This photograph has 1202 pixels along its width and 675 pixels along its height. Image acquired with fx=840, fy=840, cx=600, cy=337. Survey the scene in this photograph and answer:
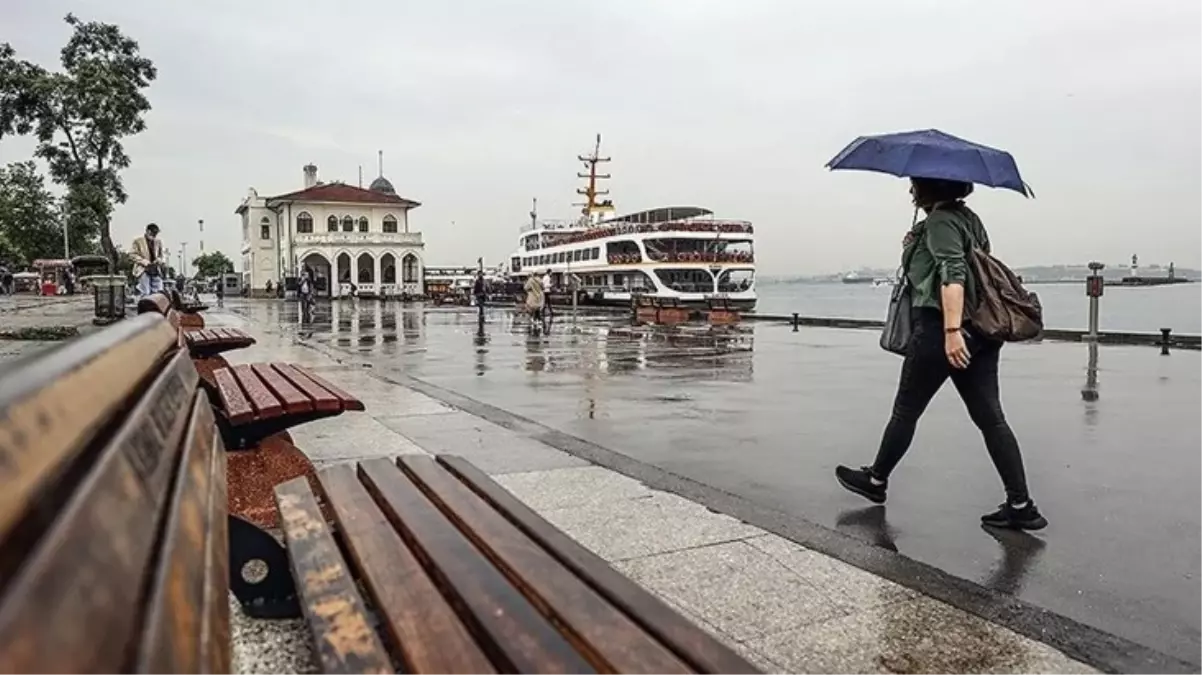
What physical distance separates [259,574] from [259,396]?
178 cm

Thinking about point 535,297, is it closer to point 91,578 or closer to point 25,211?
point 91,578

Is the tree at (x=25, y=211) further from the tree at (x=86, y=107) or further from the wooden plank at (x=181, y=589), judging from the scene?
the wooden plank at (x=181, y=589)

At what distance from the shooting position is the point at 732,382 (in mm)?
10508

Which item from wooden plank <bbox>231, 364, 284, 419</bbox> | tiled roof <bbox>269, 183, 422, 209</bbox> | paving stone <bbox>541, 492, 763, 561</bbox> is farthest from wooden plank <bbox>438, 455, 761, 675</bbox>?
tiled roof <bbox>269, 183, 422, 209</bbox>

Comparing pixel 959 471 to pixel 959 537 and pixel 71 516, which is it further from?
pixel 71 516

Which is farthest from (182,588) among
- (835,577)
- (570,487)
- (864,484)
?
(864,484)

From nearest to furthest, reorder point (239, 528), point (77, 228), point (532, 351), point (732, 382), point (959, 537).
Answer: point (239, 528) < point (959, 537) < point (732, 382) < point (532, 351) < point (77, 228)

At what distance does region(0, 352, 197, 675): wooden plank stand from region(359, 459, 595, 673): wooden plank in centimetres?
65

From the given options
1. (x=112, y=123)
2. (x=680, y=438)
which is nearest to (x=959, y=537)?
(x=680, y=438)

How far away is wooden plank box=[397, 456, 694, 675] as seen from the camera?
1.48 m

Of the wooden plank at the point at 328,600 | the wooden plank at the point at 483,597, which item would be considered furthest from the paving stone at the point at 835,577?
the wooden plank at the point at 328,600

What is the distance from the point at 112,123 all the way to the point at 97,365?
79.5 ft

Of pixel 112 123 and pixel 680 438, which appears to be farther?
pixel 112 123

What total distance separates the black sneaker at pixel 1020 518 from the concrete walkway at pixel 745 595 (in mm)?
1214
